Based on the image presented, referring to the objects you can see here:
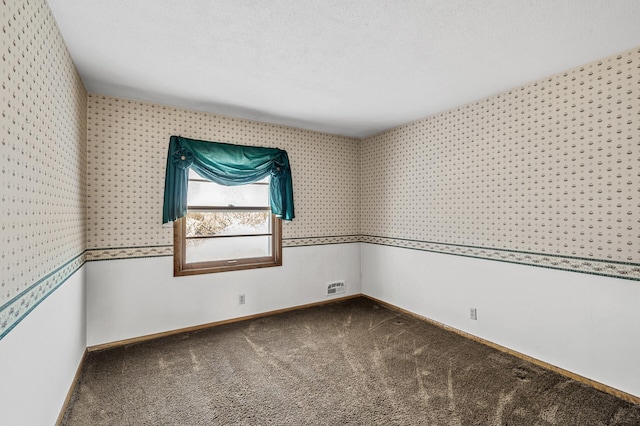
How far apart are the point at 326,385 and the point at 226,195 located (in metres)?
2.34

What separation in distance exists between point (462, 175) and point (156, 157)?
10.5 ft

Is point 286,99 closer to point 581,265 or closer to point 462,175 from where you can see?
point 462,175

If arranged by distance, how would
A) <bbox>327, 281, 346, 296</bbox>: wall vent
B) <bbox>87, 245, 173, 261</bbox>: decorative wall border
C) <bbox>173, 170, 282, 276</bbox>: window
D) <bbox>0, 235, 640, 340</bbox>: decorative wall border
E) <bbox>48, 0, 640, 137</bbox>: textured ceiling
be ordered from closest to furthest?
<bbox>0, 235, 640, 340</bbox>: decorative wall border
<bbox>48, 0, 640, 137</bbox>: textured ceiling
<bbox>87, 245, 173, 261</bbox>: decorative wall border
<bbox>173, 170, 282, 276</bbox>: window
<bbox>327, 281, 346, 296</bbox>: wall vent

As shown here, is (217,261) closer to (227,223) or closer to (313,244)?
(227,223)

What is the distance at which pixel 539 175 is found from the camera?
2641 mm

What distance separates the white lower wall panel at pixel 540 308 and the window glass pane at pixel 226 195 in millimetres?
2015

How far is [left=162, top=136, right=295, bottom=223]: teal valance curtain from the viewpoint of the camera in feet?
10.6

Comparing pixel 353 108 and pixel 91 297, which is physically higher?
pixel 353 108

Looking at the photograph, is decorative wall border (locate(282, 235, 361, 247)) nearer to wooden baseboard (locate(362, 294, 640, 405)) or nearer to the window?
the window

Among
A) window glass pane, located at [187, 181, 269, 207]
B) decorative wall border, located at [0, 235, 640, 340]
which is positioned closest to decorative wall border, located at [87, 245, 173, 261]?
decorative wall border, located at [0, 235, 640, 340]

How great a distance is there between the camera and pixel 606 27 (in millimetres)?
1891

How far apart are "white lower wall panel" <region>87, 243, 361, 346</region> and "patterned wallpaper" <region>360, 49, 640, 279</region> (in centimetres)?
134

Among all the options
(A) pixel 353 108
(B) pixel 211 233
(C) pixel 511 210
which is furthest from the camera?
(B) pixel 211 233

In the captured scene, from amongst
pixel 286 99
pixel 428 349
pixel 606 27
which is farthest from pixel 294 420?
pixel 606 27
